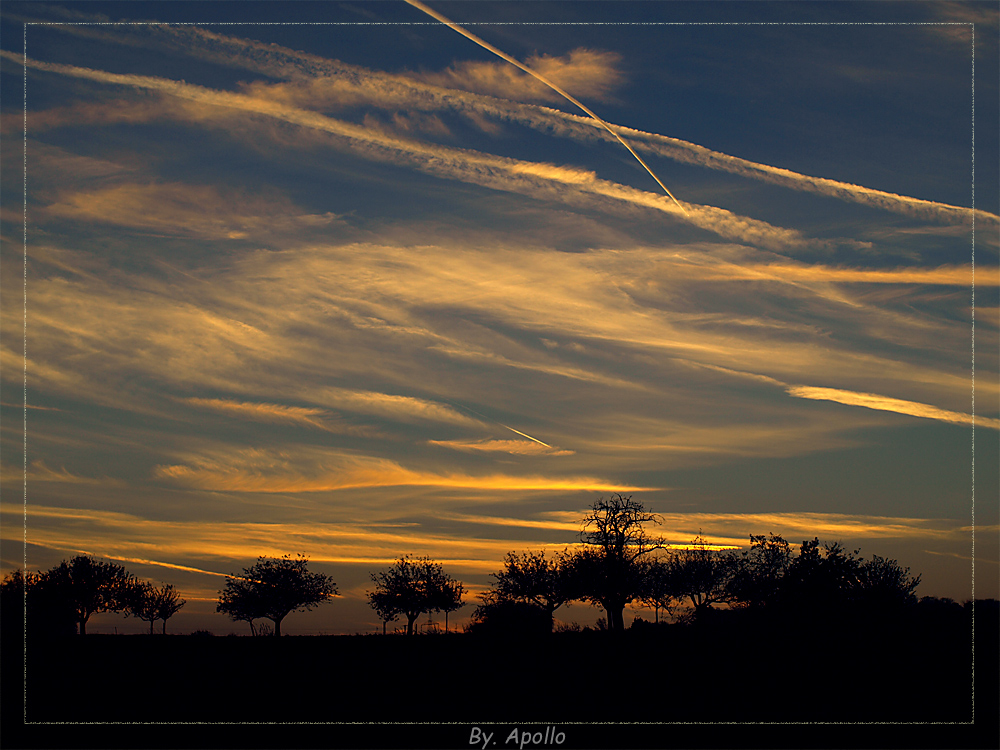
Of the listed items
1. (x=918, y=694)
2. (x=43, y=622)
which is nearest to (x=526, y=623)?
(x=918, y=694)

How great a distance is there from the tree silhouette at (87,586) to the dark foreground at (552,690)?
153 feet

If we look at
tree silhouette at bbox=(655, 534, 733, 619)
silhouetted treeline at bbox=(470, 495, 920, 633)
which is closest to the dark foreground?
silhouetted treeline at bbox=(470, 495, 920, 633)

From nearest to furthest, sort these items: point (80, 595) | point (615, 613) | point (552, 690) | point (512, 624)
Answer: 1. point (552, 690)
2. point (512, 624)
3. point (615, 613)
4. point (80, 595)

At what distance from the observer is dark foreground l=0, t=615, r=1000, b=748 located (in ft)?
90.2

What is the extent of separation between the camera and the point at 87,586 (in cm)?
9469

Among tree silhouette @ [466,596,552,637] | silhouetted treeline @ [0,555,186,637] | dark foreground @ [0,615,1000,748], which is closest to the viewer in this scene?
dark foreground @ [0,615,1000,748]

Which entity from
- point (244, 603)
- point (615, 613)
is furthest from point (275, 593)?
point (615, 613)

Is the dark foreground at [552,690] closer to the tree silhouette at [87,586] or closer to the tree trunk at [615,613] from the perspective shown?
the tree trunk at [615,613]

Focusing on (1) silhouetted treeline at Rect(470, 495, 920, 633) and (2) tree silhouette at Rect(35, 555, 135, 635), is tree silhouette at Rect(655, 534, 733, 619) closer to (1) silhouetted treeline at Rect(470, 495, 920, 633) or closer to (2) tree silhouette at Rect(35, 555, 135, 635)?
(1) silhouetted treeline at Rect(470, 495, 920, 633)

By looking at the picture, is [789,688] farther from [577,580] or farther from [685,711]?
[577,580]

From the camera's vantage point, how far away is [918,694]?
117 feet

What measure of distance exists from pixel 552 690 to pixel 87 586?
8047 centimetres

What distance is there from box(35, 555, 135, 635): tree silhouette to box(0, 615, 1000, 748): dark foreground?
46641 millimetres

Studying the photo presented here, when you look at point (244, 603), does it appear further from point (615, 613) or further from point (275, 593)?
point (615, 613)
